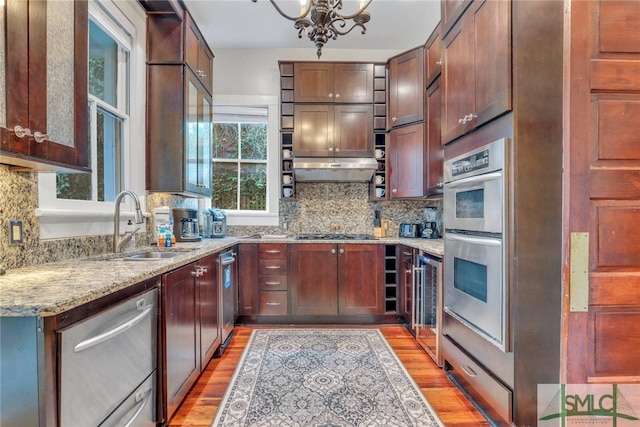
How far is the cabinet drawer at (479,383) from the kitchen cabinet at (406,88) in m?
2.31

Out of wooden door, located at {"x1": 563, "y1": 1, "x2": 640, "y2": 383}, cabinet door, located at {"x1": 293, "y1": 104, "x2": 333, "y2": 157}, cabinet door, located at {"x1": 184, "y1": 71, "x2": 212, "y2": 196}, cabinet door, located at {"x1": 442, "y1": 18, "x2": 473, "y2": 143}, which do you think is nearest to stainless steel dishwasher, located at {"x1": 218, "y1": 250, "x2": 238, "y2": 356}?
cabinet door, located at {"x1": 184, "y1": 71, "x2": 212, "y2": 196}

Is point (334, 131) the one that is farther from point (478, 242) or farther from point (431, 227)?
point (478, 242)

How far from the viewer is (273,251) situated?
3434 millimetres

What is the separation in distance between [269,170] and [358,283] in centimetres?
178

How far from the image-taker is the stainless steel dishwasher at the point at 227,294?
2730mm

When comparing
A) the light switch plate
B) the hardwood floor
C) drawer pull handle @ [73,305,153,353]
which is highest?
the light switch plate

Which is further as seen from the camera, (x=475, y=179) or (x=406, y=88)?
(x=406, y=88)

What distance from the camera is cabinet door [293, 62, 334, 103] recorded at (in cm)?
366

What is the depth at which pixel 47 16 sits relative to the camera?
133 cm

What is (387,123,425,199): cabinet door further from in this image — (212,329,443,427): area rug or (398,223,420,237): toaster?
(212,329,443,427): area rug

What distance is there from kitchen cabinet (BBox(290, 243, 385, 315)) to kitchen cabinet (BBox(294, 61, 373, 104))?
5.62ft

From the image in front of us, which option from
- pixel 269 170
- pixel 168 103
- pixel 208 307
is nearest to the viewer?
pixel 208 307

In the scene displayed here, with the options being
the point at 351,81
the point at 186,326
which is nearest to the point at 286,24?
the point at 351,81

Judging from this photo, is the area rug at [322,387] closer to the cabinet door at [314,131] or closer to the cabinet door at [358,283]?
the cabinet door at [358,283]
